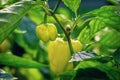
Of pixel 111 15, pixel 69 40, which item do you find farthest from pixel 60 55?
pixel 111 15

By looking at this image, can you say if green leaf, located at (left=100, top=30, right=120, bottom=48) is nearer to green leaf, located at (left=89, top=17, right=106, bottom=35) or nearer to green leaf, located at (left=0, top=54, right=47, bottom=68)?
green leaf, located at (left=89, top=17, right=106, bottom=35)

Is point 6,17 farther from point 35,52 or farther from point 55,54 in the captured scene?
point 35,52

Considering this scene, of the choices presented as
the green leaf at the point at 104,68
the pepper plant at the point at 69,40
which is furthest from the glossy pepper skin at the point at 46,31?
the green leaf at the point at 104,68

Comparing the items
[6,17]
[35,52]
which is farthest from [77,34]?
[6,17]

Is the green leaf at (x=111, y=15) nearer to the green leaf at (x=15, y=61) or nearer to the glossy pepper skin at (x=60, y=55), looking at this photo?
the glossy pepper skin at (x=60, y=55)

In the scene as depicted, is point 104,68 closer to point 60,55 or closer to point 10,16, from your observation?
point 60,55

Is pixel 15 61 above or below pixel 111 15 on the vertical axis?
below
